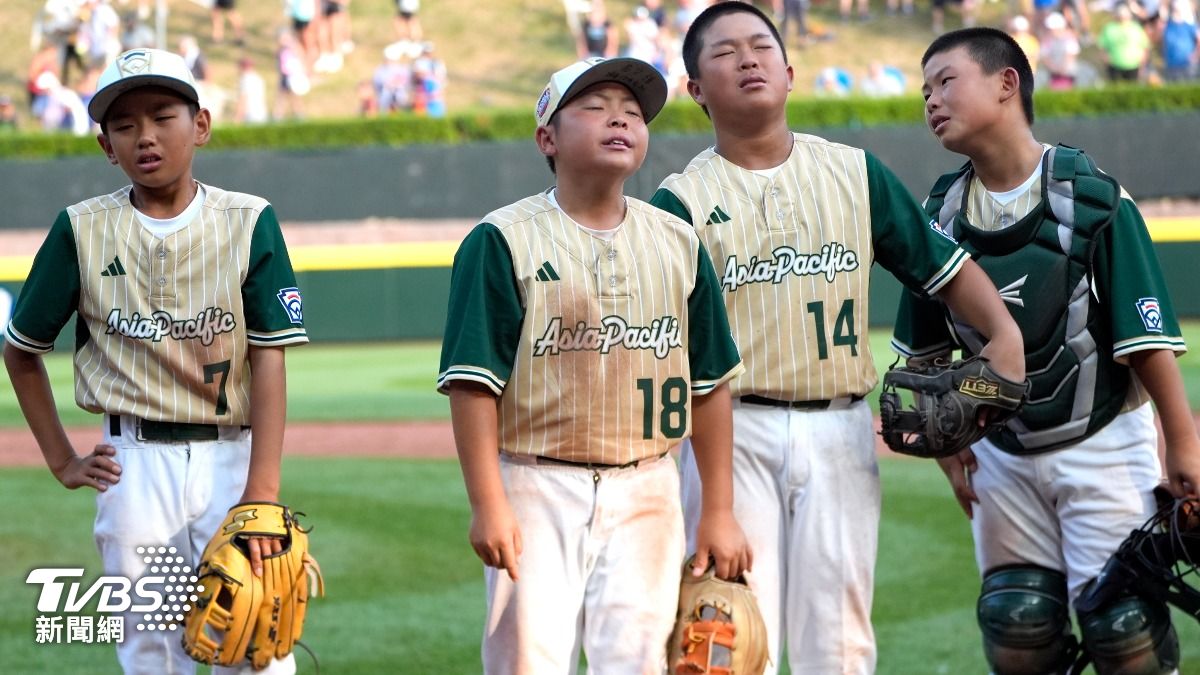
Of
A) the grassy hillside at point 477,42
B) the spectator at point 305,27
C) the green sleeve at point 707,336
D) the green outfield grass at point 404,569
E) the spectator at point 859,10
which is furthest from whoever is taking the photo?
the spectator at point 859,10

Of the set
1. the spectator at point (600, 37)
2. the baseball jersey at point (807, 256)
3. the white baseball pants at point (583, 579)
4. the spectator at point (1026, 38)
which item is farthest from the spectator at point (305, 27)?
the white baseball pants at point (583, 579)

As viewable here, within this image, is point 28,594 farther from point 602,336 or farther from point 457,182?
point 457,182

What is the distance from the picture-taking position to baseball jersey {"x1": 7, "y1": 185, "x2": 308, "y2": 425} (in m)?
3.75

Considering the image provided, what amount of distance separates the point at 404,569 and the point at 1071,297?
3.94 meters

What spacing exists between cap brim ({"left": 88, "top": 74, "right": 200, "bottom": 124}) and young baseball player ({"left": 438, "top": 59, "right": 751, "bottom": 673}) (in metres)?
0.90

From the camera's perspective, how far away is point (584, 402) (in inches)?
135

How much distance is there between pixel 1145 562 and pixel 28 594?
15.8 ft

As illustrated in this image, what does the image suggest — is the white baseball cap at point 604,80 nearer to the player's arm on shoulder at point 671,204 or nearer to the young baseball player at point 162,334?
the player's arm on shoulder at point 671,204

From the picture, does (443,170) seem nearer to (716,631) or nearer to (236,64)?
(236,64)

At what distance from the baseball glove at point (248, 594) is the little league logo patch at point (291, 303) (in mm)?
478

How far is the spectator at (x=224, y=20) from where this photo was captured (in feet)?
91.5

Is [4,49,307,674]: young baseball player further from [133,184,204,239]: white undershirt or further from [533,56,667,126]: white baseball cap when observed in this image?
[533,56,667,126]: white baseball cap

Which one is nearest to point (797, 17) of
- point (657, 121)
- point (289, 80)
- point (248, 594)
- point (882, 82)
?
point (882, 82)

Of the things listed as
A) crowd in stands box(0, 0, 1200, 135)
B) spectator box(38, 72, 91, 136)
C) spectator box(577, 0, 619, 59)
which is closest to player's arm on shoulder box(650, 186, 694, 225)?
crowd in stands box(0, 0, 1200, 135)
